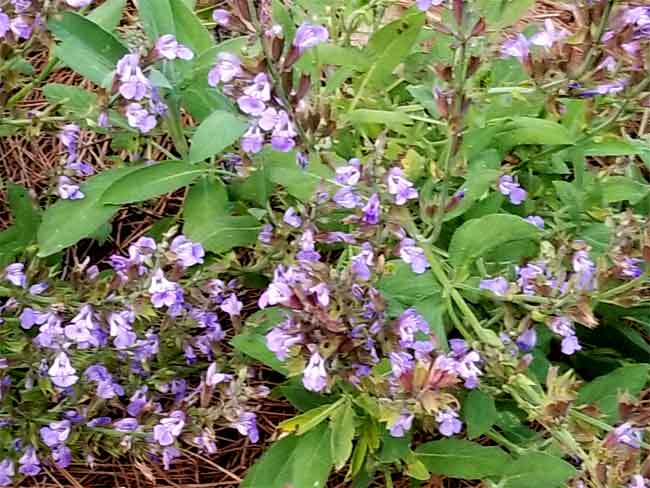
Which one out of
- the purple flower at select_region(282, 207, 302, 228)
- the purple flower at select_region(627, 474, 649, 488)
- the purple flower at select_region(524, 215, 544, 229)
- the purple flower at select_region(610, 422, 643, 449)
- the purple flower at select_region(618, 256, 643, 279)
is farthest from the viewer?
the purple flower at select_region(524, 215, 544, 229)

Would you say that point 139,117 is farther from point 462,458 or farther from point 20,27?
point 462,458

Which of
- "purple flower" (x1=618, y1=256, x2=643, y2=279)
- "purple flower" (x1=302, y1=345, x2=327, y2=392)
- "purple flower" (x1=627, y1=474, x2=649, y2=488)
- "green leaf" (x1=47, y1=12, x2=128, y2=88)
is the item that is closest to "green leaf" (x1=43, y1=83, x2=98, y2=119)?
"green leaf" (x1=47, y1=12, x2=128, y2=88)

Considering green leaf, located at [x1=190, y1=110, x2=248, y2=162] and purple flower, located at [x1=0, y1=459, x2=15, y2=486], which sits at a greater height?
green leaf, located at [x1=190, y1=110, x2=248, y2=162]

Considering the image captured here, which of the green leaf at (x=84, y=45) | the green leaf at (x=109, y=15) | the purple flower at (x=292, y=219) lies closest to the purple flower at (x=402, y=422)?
the purple flower at (x=292, y=219)

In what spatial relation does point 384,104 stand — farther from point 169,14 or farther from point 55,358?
point 55,358

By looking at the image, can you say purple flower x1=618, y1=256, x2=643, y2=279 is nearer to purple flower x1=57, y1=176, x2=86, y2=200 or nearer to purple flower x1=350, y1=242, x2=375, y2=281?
purple flower x1=350, y1=242, x2=375, y2=281

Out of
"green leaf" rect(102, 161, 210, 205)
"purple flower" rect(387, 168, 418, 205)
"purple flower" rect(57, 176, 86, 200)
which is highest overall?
"purple flower" rect(387, 168, 418, 205)

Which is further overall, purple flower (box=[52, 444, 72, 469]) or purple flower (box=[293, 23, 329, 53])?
purple flower (box=[52, 444, 72, 469])

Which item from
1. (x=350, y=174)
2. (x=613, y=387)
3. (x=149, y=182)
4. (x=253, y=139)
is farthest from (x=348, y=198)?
(x=613, y=387)
